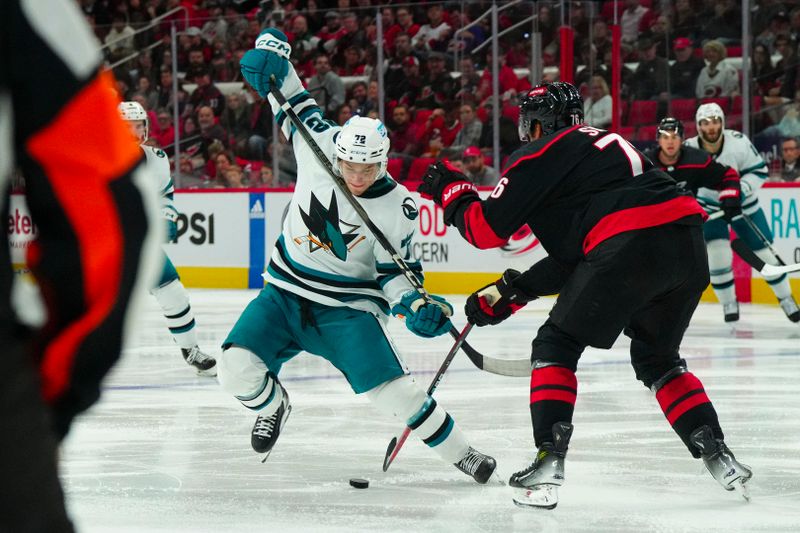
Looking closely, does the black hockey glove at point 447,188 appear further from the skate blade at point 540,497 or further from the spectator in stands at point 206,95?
the spectator in stands at point 206,95

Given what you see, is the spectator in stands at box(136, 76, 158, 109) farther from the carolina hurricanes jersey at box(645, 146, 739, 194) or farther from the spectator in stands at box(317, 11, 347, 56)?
the carolina hurricanes jersey at box(645, 146, 739, 194)

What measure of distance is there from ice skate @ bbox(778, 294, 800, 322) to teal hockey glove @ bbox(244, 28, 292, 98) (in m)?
4.46

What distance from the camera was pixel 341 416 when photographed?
15.0 feet

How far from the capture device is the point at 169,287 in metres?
5.75

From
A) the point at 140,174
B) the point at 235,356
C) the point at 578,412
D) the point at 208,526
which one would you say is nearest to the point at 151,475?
the point at 235,356

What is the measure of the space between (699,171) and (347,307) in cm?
449

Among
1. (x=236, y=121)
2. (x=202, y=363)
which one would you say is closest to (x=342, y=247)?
(x=202, y=363)

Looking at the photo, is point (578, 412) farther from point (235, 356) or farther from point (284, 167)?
point (284, 167)

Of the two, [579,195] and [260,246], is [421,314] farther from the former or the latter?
[260,246]

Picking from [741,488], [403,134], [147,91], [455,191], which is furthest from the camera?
[147,91]

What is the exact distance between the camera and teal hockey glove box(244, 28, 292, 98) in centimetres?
396

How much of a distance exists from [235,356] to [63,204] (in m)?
2.56

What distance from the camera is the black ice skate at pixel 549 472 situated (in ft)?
10.3

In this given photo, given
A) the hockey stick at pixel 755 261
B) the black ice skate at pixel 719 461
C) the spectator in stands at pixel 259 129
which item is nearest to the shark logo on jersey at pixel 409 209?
the black ice skate at pixel 719 461
